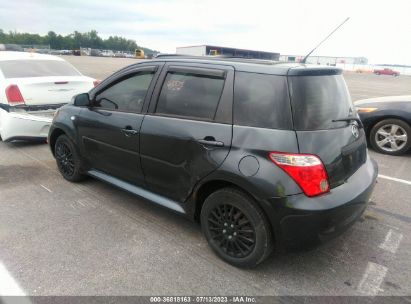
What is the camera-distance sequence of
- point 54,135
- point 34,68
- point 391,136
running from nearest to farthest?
point 54,135, point 391,136, point 34,68

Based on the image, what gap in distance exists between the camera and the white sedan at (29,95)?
561 cm

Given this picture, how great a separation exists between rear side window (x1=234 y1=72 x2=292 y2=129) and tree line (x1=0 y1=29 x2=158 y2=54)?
11838cm

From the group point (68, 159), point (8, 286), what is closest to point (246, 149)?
point (8, 286)

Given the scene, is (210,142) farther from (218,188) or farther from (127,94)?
(127,94)

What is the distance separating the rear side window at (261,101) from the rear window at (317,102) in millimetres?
73

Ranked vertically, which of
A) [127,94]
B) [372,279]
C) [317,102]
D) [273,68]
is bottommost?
[372,279]

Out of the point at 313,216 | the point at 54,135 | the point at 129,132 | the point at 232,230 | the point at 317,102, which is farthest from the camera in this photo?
the point at 54,135

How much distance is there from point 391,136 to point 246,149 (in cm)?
456

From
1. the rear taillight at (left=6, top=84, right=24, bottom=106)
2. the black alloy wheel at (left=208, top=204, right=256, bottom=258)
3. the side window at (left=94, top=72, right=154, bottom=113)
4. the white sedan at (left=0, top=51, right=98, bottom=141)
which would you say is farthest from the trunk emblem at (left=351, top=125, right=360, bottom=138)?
the rear taillight at (left=6, top=84, right=24, bottom=106)

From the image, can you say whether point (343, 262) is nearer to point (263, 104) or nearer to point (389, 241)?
point (389, 241)

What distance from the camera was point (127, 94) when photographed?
3590 mm

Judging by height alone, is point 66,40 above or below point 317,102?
above

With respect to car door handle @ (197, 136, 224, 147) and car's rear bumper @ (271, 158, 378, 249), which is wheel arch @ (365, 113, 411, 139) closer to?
car's rear bumper @ (271, 158, 378, 249)

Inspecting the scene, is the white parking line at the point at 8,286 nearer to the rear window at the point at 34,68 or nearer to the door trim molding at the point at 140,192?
the door trim molding at the point at 140,192
